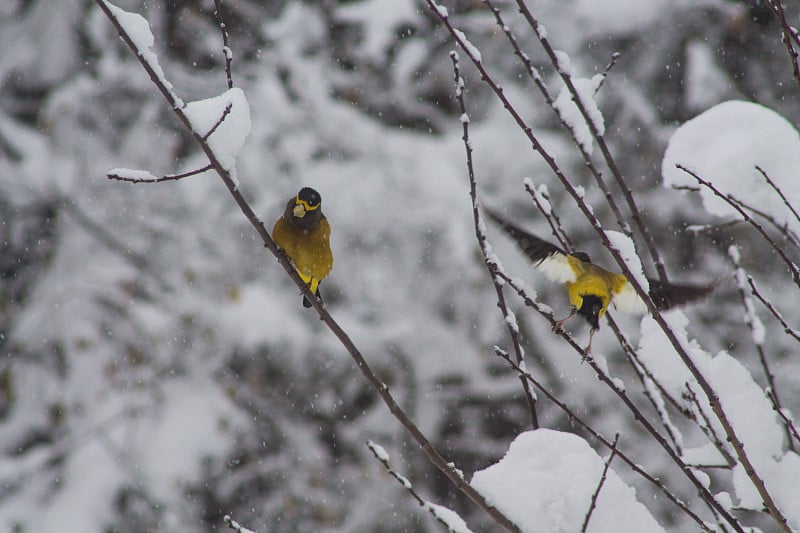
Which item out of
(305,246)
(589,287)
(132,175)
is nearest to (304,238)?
(305,246)

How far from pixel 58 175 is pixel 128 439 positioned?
2860mm

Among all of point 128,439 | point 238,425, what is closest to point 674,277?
point 238,425

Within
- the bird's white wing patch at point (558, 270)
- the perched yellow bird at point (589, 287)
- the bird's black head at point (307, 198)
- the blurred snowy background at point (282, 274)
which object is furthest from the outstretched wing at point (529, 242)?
the blurred snowy background at point (282, 274)

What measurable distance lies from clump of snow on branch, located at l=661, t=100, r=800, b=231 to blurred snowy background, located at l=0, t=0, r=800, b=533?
15.0 ft

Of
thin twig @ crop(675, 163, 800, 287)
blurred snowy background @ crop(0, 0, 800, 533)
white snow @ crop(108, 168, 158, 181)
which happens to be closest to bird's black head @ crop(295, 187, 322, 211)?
white snow @ crop(108, 168, 158, 181)

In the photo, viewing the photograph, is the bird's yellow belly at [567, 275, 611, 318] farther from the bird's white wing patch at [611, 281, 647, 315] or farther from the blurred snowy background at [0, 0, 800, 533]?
the blurred snowy background at [0, 0, 800, 533]

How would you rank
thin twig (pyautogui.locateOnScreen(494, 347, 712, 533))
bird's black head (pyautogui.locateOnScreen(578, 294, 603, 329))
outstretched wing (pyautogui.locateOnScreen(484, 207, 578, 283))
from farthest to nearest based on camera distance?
1. bird's black head (pyautogui.locateOnScreen(578, 294, 603, 329))
2. outstretched wing (pyautogui.locateOnScreen(484, 207, 578, 283))
3. thin twig (pyautogui.locateOnScreen(494, 347, 712, 533))

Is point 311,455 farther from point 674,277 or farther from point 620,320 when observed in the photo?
point 674,277

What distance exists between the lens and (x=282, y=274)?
827 centimetres

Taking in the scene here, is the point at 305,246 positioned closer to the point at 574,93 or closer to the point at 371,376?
the point at 371,376

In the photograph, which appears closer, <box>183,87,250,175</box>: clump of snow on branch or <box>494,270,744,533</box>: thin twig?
<box>494,270,744,533</box>: thin twig

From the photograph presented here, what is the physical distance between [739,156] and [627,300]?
2.76 feet

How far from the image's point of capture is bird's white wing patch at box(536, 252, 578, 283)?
2.64m

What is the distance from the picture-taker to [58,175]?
7891 millimetres
